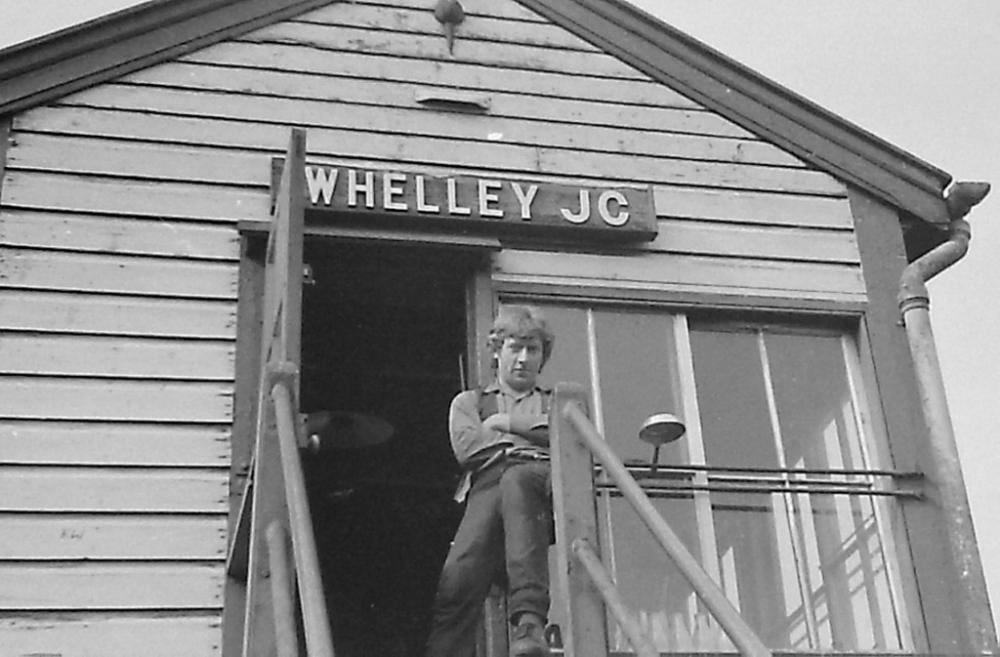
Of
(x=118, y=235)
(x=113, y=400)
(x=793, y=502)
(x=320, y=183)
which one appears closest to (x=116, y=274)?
(x=118, y=235)

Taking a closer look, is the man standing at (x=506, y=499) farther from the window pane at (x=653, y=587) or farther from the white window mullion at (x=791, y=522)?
the white window mullion at (x=791, y=522)

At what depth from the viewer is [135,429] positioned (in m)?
6.33

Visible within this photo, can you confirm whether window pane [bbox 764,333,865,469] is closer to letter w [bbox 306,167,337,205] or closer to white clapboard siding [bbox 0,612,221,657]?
letter w [bbox 306,167,337,205]

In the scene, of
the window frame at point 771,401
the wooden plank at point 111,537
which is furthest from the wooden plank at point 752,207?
the wooden plank at point 111,537

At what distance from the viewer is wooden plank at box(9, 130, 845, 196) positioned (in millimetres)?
6965

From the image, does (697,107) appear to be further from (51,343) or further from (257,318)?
Answer: (51,343)

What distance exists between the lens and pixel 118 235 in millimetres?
6781

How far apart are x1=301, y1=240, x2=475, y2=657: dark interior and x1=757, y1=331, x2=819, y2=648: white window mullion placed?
5.34 ft

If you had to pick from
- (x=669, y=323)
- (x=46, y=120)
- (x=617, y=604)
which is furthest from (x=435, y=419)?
(x=617, y=604)

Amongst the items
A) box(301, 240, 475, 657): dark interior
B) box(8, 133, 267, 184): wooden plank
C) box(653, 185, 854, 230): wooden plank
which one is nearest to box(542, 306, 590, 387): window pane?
box(301, 240, 475, 657): dark interior

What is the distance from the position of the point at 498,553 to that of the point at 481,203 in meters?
2.18

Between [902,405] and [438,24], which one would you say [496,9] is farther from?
[902,405]

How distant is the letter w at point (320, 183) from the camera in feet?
22.9

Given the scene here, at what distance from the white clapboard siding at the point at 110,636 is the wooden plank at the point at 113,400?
90 centimetres
